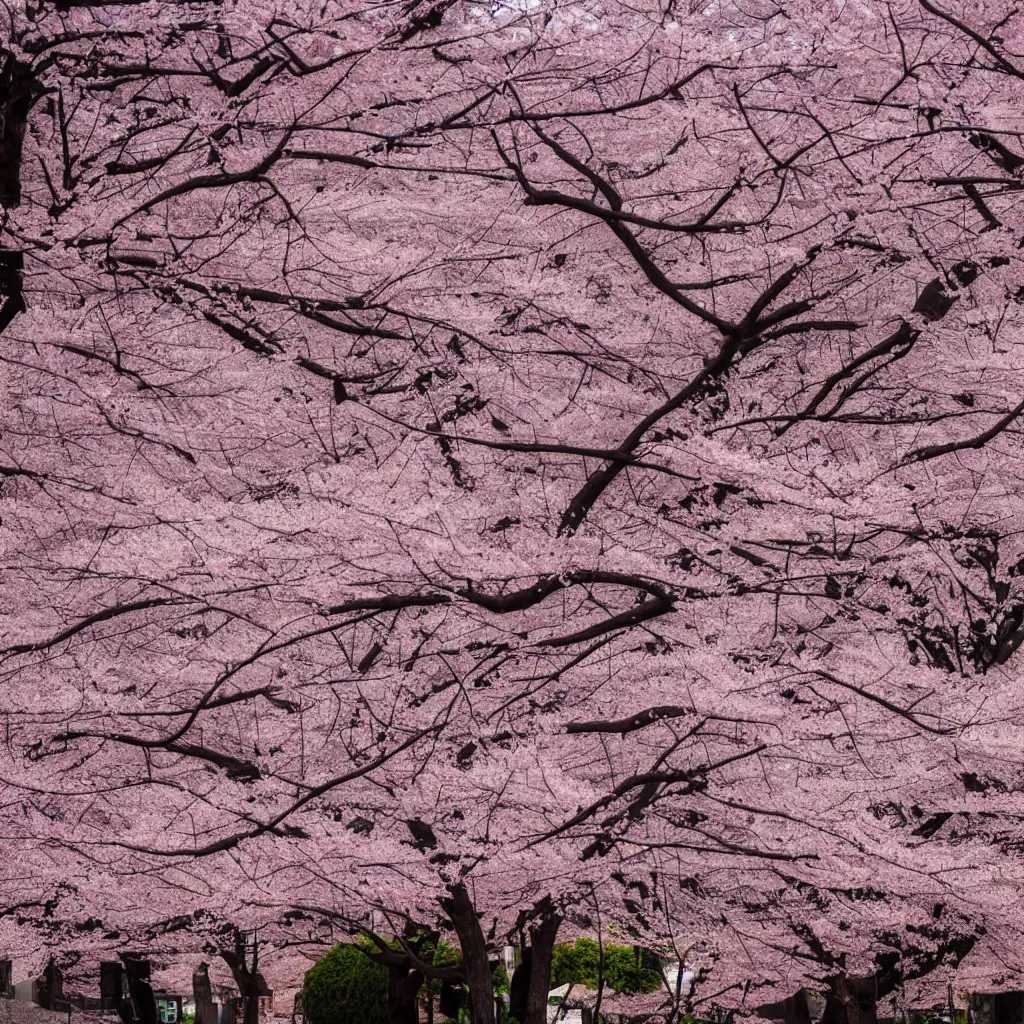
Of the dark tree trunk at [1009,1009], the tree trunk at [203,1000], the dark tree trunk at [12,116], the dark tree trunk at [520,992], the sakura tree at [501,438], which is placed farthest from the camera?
the tree trunk at [203,1000]

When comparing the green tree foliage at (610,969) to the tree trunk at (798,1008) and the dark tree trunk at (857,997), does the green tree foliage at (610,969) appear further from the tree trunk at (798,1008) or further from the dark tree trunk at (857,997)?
the dark tree trunk at (857,997)

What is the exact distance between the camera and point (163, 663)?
28.0 feet

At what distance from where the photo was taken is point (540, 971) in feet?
33.4

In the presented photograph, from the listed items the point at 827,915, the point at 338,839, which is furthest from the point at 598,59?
the point at 827,915

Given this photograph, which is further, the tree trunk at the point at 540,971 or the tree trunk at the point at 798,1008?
the tree trunk at the point at 798,1008

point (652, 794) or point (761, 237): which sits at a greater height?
point (761, 237)

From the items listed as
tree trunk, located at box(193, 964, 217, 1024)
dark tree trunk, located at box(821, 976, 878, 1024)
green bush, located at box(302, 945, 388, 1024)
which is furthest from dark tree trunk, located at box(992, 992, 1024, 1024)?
tree trunk, located at box(193, 964, 217, 1024)

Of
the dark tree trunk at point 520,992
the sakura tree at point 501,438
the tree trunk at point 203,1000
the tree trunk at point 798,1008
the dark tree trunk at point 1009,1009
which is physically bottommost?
the dark tree trunk at point 1009,1009

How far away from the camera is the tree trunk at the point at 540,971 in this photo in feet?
33.1

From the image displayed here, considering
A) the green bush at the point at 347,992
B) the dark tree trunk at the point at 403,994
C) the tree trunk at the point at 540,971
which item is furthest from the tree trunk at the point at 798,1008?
the green bush at the point at 347,992

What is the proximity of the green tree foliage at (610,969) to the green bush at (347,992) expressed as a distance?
4912 mm

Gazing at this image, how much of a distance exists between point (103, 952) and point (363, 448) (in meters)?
6.51

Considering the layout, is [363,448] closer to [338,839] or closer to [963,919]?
[338,839]

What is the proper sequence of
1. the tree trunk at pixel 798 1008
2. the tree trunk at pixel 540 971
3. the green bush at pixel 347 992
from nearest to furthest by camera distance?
the tree trunk at pixel 540 971 → the tree trunk at pixel 798 1008 → the green bush at pixel 347 992
